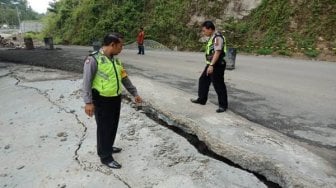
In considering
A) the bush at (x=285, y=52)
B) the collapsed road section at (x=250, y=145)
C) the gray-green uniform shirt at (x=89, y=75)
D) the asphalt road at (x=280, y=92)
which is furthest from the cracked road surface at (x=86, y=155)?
the bush at (x=285, y=52)

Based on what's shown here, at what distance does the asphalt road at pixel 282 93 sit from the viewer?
544 cm

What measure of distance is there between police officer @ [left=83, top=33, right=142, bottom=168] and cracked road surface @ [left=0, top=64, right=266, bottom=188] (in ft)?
0.98

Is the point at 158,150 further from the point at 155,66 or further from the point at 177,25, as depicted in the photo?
the point at 177,25

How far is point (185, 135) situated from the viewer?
16.7 feet

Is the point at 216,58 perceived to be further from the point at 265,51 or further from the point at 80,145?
the point at 265,51

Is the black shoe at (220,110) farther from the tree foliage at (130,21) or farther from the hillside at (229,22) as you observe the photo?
the tree foliage at (130,21)

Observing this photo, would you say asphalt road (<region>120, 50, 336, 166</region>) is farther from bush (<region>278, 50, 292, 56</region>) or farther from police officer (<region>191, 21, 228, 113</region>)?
bush (<region>278, 50, 292, 56</region>)

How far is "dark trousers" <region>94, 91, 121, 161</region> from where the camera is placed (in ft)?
12.9

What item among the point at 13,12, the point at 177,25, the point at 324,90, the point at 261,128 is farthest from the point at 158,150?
the point at 13,12

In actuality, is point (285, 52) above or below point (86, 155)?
above

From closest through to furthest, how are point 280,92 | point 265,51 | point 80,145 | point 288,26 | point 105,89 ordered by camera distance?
point 105,89 → point 80,145 → point 280,92 → point 265,51 → point 288,26

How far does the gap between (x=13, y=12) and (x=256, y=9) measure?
12551 cm

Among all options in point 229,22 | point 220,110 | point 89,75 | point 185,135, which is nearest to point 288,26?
point 229,22

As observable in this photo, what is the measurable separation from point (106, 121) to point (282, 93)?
5100mm
